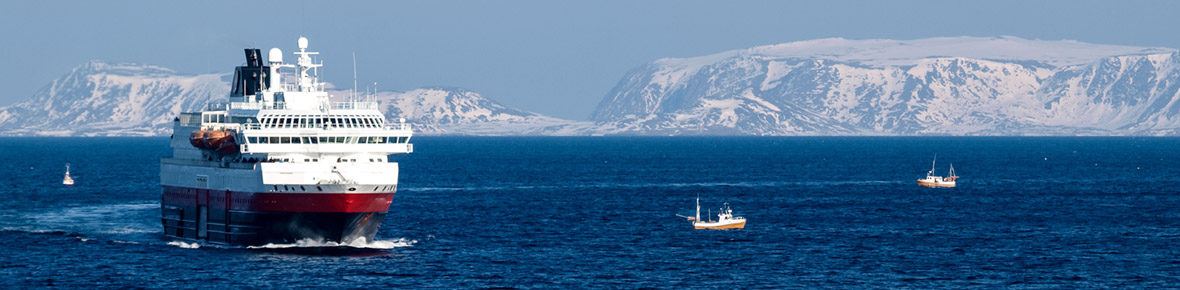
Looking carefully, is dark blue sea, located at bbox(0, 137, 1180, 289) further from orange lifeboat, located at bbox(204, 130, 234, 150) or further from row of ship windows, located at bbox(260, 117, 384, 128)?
row of ship windows, located at bbox(260, 117, 384, 128)

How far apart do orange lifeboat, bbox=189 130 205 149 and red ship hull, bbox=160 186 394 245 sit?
2823mm

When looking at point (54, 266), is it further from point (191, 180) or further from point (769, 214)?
point (769, 214)

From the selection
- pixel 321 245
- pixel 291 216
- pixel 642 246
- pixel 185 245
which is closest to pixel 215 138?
pixel 185 245

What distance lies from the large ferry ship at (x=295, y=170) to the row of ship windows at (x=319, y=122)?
2.2 inches

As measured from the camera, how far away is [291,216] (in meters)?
89.9

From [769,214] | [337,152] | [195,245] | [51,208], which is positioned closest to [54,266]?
[195,245]

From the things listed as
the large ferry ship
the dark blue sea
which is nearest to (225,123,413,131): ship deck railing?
the large ferry ship

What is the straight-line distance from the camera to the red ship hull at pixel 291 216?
8931 centimetres

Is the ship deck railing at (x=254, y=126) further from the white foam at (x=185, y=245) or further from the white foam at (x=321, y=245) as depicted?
the white foam at (x=185, y=245)

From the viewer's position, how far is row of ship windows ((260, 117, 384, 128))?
91.1m

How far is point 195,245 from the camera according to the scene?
97.4 m

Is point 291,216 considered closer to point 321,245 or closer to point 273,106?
point 321,245

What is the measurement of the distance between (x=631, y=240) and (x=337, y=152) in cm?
2419

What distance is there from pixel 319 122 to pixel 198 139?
32.7 feet
